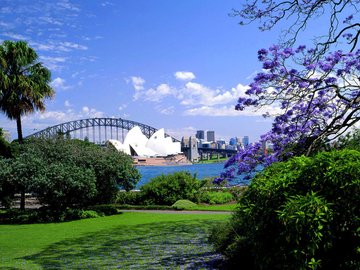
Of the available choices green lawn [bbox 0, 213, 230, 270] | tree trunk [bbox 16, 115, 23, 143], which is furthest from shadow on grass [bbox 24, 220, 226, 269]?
tree trunk [bbox 16, 115, 23, 143]

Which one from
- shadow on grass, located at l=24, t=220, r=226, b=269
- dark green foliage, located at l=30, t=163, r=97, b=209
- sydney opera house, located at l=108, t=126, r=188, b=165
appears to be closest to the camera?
shadow on grass, located at l=24, t=220, r=226, b=269

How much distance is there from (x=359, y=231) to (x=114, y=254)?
6.97 m

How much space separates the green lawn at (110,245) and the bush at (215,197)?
767 centimetres

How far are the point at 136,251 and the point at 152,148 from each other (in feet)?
312

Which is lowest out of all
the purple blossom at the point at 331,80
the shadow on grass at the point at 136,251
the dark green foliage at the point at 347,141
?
the shadow on grass at the point at 136,251

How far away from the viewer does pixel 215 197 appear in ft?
86.3

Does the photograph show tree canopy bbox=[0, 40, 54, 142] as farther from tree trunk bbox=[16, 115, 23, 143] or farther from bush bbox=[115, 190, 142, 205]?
bush bbox=[115, 190, 142, 205]

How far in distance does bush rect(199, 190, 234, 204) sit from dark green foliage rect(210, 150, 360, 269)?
20.9 meters

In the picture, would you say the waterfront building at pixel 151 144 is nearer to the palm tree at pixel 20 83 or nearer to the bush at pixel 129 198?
the bush at pixel 129 198

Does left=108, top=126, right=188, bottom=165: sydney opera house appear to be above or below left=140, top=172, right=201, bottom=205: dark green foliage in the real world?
above

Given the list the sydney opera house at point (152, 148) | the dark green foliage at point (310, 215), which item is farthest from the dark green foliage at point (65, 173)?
the sydney opera house at point (152, 148)

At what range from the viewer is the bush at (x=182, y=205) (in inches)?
920

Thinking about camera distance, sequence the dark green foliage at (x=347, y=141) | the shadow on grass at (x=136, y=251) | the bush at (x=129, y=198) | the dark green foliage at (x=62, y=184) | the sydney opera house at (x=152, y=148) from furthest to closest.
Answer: the sydney opera house at (x=152, y=148) < the bush at (x=129, y=198) < the dark green foliage at (x=62, y=184) < the dark green foliage at (x=347, y=141) < the shadow on grass at (x=136, y=251)

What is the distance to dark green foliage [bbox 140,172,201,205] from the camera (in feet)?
85.8
